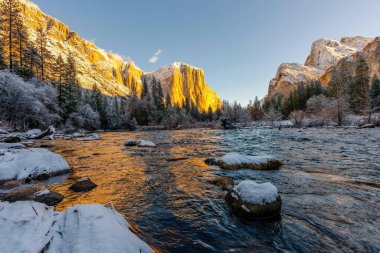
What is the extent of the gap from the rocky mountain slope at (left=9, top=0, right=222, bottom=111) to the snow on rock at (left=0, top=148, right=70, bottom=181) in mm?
97136

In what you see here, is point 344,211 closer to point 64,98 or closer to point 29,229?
point 29,229

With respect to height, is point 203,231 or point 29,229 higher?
point 29,229

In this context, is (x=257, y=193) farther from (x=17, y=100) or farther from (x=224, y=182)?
(x=17, y=100)

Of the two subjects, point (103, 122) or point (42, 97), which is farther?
point (103, 122)

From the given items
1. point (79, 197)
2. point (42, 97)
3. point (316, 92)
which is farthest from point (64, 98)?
point (316, 92)

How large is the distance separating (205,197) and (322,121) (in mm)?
45346

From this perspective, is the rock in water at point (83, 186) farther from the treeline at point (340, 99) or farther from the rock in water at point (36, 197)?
the treeline at point (340, 99)

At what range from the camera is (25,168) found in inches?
252

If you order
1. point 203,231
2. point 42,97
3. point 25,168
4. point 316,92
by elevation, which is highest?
point 316,92

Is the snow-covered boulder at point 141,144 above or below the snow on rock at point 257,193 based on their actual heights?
below

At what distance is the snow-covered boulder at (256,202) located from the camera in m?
3.96

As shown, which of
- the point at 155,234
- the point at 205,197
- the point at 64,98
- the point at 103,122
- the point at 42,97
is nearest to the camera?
the point at 155,234

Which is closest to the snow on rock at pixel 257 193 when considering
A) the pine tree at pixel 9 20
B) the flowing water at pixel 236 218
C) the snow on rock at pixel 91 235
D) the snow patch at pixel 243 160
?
the flowing water at pixel 236 218

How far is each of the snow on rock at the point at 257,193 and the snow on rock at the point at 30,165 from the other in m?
6.82
